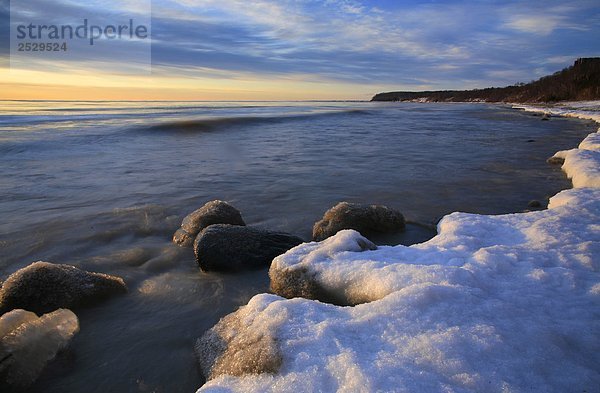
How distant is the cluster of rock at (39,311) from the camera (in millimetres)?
2305

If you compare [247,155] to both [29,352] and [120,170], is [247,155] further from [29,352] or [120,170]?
[29,352]

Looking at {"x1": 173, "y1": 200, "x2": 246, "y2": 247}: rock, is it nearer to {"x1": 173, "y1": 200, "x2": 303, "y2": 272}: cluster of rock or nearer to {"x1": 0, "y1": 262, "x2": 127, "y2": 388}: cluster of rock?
{"x1": 173, "y1": 200, "x2": 303, "y2": 272}: cluster of rock

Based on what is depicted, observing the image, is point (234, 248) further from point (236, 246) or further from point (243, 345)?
point (243, 345)

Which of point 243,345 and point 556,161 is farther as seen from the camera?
point 556,161

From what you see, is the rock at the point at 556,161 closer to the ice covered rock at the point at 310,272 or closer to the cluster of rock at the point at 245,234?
the cluster of rock at the point at 245,234

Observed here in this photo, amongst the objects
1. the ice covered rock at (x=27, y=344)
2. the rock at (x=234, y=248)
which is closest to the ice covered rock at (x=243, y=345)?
the ice covered rock at (x=27, y=344)

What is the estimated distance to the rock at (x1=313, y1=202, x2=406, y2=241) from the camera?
455 centimetres

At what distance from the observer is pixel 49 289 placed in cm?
312

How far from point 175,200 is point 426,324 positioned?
5147 mm

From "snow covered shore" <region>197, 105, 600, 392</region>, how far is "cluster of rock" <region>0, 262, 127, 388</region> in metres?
1.00

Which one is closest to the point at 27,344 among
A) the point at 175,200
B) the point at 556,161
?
the point at 175,200

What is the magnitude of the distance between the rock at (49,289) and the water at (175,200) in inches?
6.8

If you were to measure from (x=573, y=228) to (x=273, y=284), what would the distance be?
308 cm

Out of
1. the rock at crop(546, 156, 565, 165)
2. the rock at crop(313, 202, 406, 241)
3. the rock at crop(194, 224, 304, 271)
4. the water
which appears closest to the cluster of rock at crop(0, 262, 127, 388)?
the water
